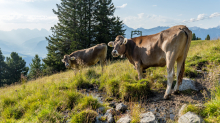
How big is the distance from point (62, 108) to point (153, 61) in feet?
13.5

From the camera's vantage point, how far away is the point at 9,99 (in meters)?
6.68

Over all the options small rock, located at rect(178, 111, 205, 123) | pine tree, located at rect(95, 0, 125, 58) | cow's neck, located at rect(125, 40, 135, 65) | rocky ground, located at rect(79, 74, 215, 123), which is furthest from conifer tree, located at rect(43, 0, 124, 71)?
small rock, located at rect(178, 111, 205, 123)

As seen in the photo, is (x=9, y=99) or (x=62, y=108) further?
(x=9, y=99)

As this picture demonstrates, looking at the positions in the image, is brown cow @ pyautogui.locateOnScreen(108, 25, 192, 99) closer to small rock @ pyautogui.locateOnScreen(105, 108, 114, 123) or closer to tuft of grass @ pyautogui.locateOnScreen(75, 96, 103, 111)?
small rock @ pyautogui.locateOnScreen(105, 108, 114, 123)

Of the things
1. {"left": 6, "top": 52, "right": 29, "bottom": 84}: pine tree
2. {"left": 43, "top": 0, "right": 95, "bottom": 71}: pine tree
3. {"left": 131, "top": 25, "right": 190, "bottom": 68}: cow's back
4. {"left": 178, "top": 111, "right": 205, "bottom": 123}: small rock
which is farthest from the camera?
{"left": 6, "top": 52, "right": 29, "bottom": 84}: pine tree

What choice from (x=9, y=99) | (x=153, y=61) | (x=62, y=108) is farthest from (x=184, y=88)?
(x=9, y=99)

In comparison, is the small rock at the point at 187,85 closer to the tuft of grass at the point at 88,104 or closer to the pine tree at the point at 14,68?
the tuft of grass at the point at 88,104

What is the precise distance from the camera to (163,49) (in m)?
5.01

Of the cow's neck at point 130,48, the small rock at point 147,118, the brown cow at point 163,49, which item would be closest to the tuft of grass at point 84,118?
the small rock at point 147,118

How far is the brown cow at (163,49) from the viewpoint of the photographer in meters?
4.69

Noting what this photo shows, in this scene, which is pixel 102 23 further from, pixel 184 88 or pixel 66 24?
pixel 184 88

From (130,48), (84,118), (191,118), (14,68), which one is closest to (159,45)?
(130,48)

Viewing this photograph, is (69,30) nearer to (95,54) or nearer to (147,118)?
(95,54)

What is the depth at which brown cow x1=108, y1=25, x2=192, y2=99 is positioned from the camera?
15.4ft
